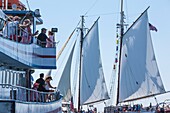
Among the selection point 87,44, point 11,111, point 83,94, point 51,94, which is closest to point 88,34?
point 87,44

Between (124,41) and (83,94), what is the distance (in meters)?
7.52

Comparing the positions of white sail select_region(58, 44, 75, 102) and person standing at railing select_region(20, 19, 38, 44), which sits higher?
white sail select_region(58, 44, 75, 102)

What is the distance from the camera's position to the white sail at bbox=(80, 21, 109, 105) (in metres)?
73.7

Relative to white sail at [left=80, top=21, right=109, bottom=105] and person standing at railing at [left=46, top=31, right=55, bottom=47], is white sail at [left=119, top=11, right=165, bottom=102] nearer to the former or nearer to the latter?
white sail at [left=80, top=21, right=109, bottom=105]

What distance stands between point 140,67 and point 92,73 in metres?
A: 7.20


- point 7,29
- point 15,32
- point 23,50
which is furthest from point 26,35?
point 7,29

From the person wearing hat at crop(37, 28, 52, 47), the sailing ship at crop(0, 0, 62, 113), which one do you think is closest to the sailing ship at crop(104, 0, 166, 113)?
the sailing ship at crop(0, 0, 62, 113)

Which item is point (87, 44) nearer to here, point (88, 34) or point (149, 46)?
point (88, 34)

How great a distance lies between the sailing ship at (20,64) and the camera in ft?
66.8

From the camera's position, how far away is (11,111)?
18766mm

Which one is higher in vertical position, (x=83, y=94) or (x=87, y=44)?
(x=87, y=44)

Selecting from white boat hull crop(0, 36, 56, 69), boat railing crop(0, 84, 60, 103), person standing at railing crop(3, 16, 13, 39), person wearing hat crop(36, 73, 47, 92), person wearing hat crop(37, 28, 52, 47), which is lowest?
boat railing crop(0, 84, 60, 103)

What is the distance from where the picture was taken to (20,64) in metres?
24.7

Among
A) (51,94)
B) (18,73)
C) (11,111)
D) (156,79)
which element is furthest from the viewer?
(156,79)
